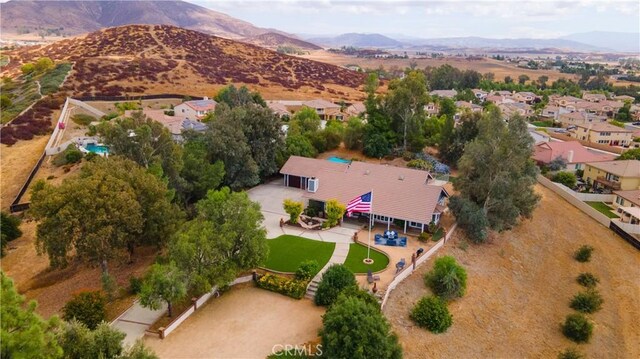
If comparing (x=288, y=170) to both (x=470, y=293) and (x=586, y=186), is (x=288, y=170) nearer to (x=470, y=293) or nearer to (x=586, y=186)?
(x=470, y=293)

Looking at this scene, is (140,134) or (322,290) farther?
(140,134)

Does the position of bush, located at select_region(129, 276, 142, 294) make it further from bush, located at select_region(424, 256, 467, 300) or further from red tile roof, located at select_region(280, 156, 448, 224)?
bush, located at select_region(424, 256, 467, 300)

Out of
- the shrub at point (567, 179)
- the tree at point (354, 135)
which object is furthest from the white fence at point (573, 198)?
the tree at point (354, 135)

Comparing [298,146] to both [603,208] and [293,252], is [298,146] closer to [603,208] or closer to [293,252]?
[293,252]

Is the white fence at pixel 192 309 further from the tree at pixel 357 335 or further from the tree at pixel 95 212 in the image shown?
the tree at pixel 357 335

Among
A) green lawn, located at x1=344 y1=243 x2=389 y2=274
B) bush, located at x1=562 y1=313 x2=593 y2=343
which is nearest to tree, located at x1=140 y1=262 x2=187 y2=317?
green lawn, located at x1=344 y1=243 x2=389 y2=274

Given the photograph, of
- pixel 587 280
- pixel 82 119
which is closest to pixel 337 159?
pixel 587 280

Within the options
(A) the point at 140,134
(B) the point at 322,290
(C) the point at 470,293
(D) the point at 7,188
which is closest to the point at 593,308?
(C) the point at 470,293
